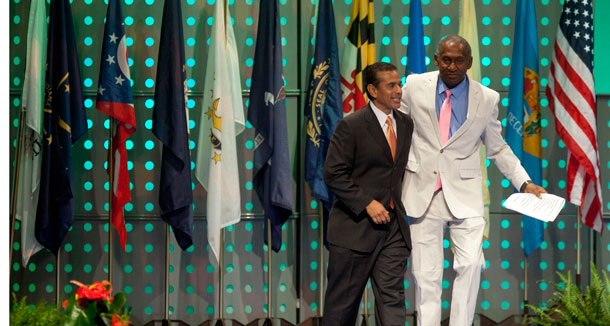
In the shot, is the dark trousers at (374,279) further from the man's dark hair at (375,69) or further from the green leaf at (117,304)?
the green leaf at (117,304)

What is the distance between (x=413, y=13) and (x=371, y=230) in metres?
2.43

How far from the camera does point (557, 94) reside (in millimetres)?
6660

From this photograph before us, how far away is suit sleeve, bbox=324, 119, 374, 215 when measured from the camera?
15.8 feet

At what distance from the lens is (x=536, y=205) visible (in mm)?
4879

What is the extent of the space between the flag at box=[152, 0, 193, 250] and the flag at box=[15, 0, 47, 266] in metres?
0.86

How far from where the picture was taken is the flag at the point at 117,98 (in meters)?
6.42

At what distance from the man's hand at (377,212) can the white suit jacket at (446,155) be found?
368 millimetres

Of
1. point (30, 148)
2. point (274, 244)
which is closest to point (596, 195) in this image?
point (274, 244)

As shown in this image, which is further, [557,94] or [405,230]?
[557,94]

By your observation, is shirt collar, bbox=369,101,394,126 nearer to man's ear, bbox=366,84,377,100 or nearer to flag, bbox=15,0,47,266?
man's ear, bbox=366,84,377,100


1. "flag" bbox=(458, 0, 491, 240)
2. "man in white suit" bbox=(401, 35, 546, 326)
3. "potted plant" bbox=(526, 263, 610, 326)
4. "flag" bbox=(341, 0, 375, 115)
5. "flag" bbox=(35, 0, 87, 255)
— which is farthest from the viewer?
"flag" bbox=(458, 0, 491, 240)

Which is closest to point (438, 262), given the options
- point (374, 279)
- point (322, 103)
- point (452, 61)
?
point (374, 279)

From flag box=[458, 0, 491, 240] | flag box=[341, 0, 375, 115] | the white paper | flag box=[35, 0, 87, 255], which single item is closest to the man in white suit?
the white paper
